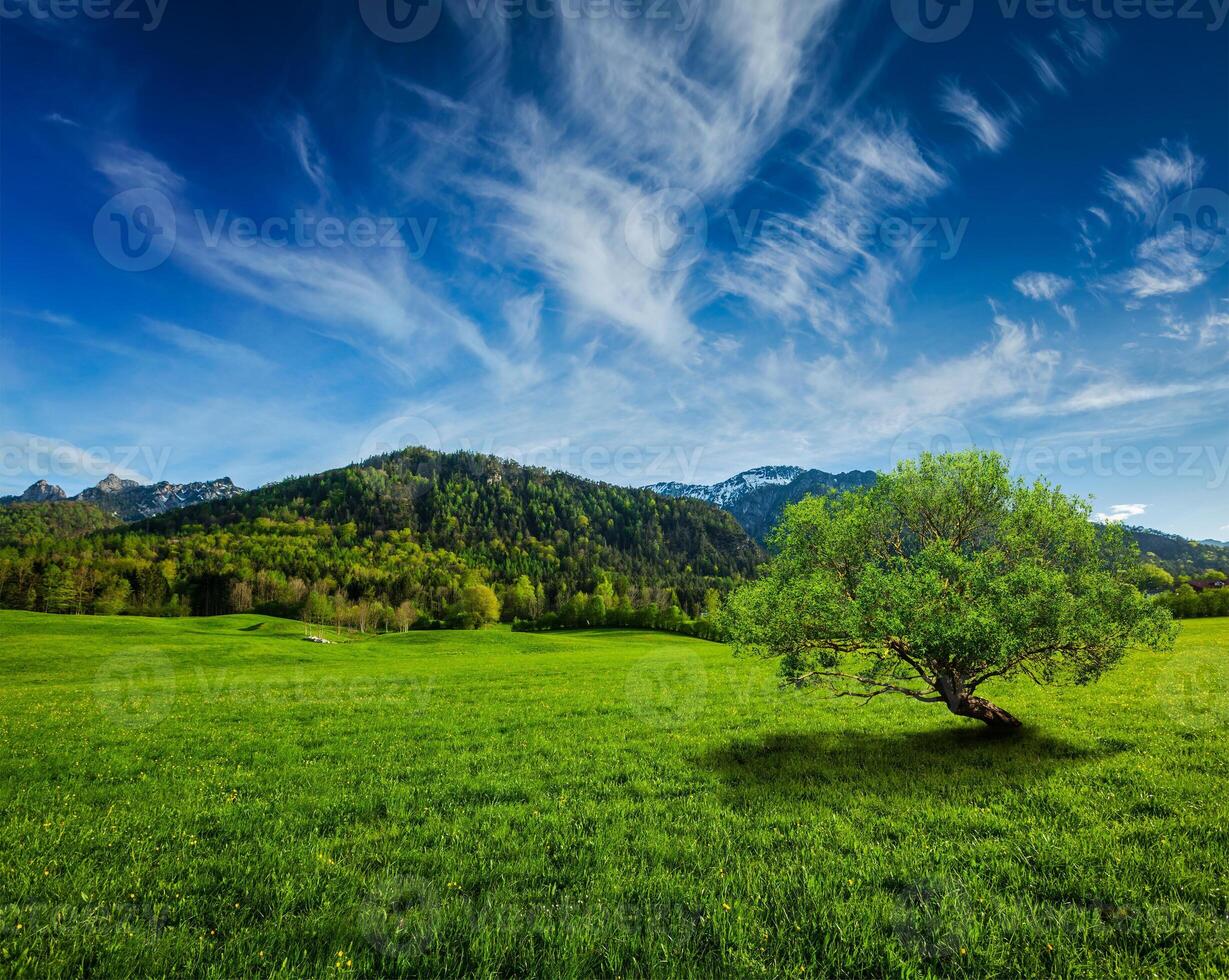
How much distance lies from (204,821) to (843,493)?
63.2 ft

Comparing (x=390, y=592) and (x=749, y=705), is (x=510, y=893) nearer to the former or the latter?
(x=749, y=705)

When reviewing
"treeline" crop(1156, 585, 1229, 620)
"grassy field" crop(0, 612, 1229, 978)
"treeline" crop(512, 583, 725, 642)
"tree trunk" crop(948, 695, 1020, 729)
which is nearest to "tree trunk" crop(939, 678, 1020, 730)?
"tree trunk" crop(948, 695, 1020, 729)

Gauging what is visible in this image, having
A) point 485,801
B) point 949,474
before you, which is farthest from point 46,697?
point 949,474

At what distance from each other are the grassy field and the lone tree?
2.49 metres

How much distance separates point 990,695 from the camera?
24.5 metres

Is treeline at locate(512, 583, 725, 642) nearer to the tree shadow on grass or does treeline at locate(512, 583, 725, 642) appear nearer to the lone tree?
the tree shadow on grass

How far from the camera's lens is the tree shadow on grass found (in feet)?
40.5

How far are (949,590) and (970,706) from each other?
15.3 ft

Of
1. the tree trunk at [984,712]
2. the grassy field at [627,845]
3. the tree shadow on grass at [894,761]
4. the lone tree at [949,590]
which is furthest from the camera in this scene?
the tree trunk at [984,712]

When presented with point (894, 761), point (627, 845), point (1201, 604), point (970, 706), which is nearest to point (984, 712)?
point (970, 706)

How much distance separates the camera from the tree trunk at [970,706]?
1511 cm

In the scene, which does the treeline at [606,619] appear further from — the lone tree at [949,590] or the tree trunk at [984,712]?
the lone tree at [949,590]

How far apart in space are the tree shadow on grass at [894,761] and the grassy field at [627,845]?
123mm

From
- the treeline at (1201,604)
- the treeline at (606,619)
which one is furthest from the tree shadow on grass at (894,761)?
the treeline at (606,619)
